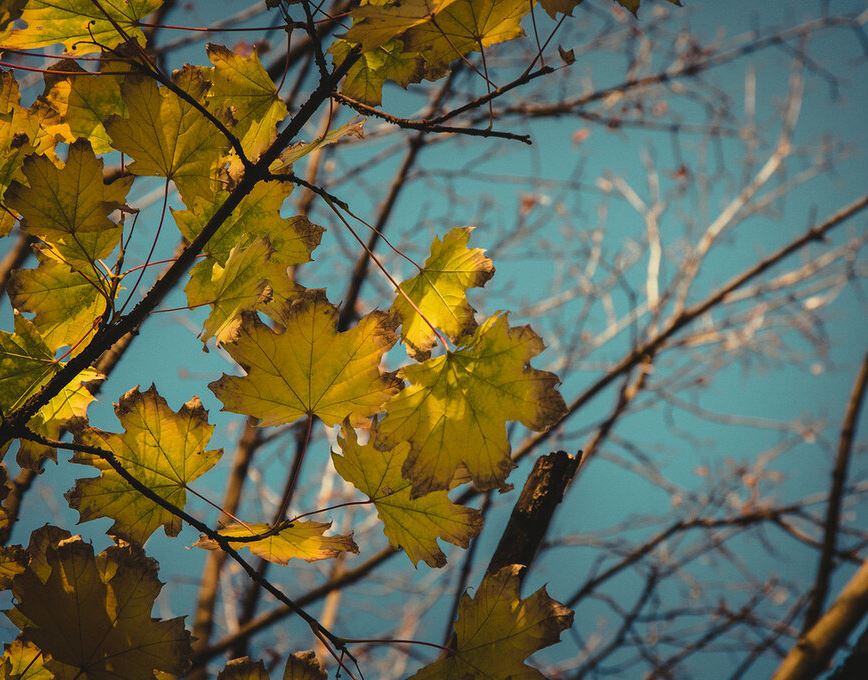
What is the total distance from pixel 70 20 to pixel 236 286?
13.9 inches

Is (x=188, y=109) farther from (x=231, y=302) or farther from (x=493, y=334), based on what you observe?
(x=493, y=334)

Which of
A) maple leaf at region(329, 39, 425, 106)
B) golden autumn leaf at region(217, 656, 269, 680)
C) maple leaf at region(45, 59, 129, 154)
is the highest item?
maple leaf at region(45, 59, 129, 154)

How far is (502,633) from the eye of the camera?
693 mm

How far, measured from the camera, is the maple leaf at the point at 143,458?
2.31 feet

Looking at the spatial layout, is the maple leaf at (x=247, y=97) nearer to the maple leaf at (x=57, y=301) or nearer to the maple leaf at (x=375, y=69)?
the maple leaf at (x=375, y=69)

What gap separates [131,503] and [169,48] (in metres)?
1.93

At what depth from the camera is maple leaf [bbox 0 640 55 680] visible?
734mm

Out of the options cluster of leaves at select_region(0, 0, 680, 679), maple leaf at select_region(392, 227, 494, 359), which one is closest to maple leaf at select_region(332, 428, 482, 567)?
cluster of leaves at select_region(0, 0, 680, 679)

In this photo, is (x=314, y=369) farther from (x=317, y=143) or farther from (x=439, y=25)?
(x=439, y=25)

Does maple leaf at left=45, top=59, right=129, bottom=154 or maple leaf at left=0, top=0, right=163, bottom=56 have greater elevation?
maple leaf at left=0, top=0, right=163, bottom=56

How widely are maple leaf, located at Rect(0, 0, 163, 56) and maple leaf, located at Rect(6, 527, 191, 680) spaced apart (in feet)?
1.77

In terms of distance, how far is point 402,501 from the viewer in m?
0.72

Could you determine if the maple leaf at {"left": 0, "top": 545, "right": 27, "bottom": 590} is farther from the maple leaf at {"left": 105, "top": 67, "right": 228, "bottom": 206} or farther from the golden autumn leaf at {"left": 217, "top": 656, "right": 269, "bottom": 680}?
the maple leaf at {"left": 105, "top": 67, "right": 228, "bottom": 206}

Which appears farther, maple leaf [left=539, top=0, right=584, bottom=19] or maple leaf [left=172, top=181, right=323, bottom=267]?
maple leaf [left=172, top=181, right=323, bottom=267]
